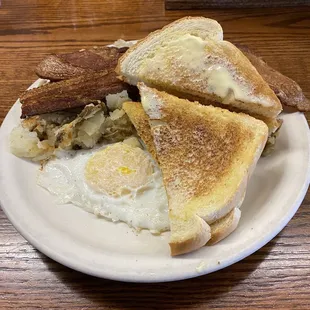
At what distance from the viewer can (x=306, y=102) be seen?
1.97 meters

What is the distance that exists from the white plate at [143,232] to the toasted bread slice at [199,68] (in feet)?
0.75

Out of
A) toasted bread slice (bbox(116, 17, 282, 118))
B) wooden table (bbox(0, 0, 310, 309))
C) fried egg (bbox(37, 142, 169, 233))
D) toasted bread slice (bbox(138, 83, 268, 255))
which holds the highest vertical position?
toasted bread slice (bbox(116, 17, 282, 118))

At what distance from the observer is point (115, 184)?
1.70 metres

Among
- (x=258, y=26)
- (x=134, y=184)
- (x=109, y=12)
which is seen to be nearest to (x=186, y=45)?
(x=134, y=184)

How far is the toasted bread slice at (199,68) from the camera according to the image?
179 cm

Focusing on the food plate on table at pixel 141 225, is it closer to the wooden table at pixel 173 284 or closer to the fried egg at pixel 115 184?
the fried egg at pixel 115 184

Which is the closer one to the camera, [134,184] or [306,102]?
[134,184]

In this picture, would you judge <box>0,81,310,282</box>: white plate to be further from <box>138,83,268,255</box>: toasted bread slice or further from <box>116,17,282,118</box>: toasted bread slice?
<box>116,17,282,118</box>: toasted bread slice

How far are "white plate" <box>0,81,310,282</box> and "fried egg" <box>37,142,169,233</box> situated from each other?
1.6 inches

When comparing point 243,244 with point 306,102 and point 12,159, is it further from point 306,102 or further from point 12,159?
point 12,159

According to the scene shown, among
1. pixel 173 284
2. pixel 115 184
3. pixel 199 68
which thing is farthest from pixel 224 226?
pixel 199 68

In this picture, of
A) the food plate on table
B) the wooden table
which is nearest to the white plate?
the food plate on table

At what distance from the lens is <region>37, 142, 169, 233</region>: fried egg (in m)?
1.63

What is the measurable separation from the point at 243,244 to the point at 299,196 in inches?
12.1
